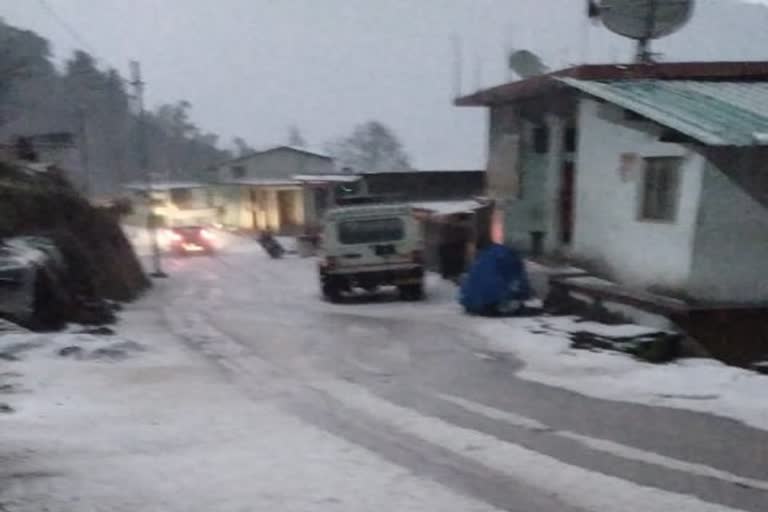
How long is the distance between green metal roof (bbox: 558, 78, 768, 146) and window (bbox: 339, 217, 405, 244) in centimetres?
650

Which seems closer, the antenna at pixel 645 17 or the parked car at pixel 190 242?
the antenna at pixel 645 17

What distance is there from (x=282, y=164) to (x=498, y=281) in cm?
4374

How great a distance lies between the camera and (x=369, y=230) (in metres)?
18.8

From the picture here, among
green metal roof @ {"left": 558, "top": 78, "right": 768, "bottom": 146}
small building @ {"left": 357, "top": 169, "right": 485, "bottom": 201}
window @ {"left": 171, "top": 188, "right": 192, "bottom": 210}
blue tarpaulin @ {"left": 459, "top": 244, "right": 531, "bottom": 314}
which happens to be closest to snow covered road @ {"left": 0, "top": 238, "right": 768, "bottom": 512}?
blue tarpaulin @ {"left": 459, "top": 244, "right": 531, "bottom": 314}

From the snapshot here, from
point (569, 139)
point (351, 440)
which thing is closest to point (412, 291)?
point (569, 139)

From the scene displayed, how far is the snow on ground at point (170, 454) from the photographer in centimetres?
526

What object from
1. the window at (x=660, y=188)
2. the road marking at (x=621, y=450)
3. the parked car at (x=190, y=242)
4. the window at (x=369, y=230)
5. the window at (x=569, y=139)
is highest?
the window at (x=569, y=139)

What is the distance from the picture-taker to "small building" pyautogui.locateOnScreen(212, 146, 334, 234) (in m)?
51.5

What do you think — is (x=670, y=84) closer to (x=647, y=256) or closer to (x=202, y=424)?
(x=647, y=256)

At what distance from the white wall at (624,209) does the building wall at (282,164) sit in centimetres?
4273

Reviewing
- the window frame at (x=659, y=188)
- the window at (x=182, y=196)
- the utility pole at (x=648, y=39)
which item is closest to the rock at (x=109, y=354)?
the window frame at (x=659, y=188)

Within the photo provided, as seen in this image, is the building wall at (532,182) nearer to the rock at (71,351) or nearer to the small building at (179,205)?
the rock at (71,351)

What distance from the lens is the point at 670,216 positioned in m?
12.0

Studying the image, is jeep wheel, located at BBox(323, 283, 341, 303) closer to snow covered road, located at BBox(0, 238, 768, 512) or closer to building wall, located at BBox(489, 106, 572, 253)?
building wall, located at BBox(489, 106, 572, 253)
